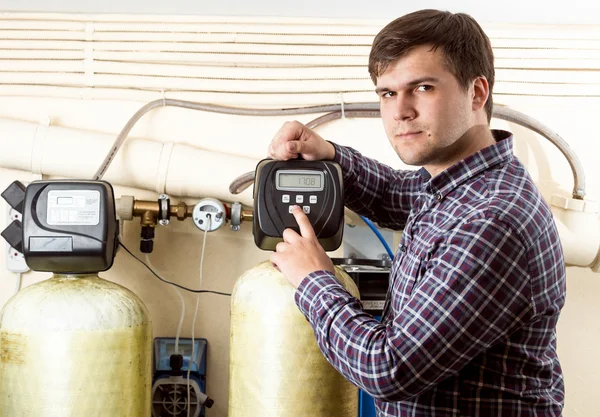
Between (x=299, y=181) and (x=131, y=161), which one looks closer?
(x=299, y=181)

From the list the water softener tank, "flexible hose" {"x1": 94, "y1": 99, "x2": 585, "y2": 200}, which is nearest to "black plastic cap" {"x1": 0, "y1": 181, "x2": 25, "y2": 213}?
"flexible hose" {"x1": 94, "y1": 99, "x2": 585, "y2": 200}

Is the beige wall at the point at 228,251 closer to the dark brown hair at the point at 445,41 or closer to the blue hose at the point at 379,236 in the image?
the blue hose at the point at 379,236

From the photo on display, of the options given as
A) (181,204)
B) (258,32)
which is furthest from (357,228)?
(258,32)

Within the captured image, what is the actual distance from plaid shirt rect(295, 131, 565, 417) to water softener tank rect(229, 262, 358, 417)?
220mm

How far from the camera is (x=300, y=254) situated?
41.7 inches

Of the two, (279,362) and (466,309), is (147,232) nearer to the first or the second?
(279,362)

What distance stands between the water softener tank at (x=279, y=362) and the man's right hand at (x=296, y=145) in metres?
0.23

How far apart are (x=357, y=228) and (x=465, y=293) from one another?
803 millimetres

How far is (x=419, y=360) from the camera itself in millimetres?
883

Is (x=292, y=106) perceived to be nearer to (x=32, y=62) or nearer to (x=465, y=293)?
(x=32, y=62)

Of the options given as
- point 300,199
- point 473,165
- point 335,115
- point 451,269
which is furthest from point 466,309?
point 335,115

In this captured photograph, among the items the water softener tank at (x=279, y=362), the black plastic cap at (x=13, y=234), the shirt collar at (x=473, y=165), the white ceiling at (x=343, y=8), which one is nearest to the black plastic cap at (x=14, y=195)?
the black plastic cap at (x=13, y=234)

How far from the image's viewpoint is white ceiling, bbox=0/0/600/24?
1578 mm

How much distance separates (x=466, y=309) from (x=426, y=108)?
31cm
